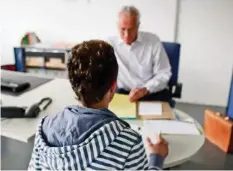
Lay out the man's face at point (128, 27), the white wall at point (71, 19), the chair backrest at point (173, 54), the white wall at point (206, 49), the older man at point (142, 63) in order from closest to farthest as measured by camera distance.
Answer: the man's face at point (128, 27), the older man at point (142, 63), the chair backrest at point (173, 54), the white wall at point (206, 49), the white wall at point (71, 19)

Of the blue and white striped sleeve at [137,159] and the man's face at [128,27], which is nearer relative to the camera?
the blue and white striped sleeve at [137,159]

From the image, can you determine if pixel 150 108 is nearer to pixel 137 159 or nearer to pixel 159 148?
pixel 159 148

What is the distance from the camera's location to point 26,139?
148cm

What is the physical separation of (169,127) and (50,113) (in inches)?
25.5

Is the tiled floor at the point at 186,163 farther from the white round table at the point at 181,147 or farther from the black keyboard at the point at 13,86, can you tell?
the white round table at the point at 181,147

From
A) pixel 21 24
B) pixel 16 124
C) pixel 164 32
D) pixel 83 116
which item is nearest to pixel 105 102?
pixel 83 116

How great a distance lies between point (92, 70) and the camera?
94cm

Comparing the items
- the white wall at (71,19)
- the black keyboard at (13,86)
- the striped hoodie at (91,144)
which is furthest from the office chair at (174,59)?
the striped hoodie at (91,144)

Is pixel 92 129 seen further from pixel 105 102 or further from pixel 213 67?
pixel 213 67

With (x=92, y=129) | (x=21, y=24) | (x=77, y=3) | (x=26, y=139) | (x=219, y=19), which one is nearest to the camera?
(x=92, y=129)

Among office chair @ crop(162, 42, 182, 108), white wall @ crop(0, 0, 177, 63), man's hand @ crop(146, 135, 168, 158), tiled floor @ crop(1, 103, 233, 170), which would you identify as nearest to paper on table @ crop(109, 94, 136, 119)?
man's hand @ crop(146, 135, 168, 158)

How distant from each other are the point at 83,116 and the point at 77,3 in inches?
120

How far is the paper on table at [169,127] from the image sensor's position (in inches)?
62.0

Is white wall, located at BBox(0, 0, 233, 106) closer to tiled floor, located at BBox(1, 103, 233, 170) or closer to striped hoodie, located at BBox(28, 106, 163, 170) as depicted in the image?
tiled floor, located at BBox(1, 103, 233, 170)
